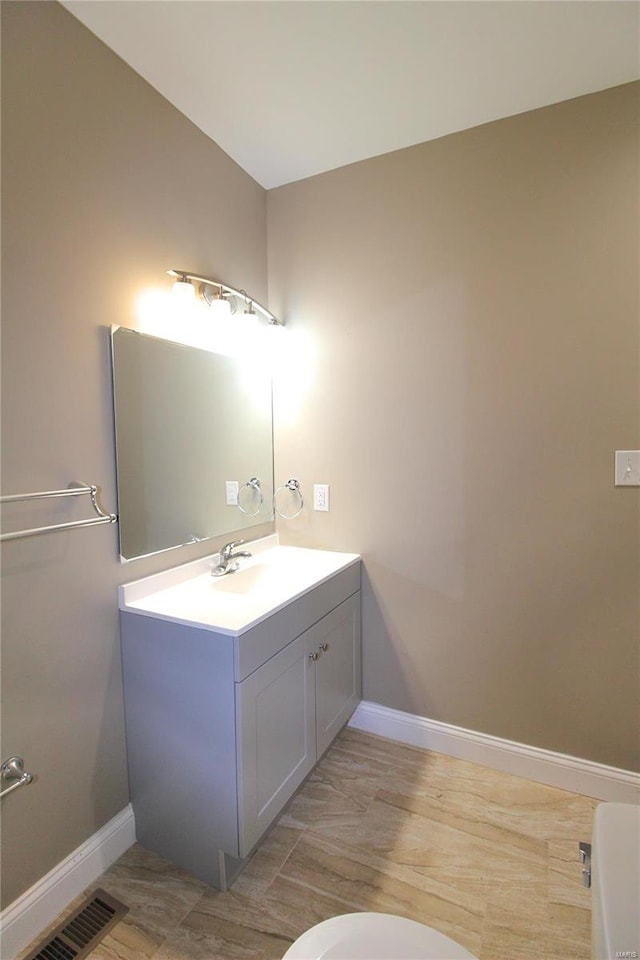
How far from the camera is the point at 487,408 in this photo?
1.76 meters

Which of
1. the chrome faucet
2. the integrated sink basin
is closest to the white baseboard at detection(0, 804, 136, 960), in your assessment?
the integrated sink basin

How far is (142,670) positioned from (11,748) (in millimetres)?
368

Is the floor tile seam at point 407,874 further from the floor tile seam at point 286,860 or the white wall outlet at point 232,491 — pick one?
the white wall outlet at point 232,491

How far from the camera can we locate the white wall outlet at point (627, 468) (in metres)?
1.54

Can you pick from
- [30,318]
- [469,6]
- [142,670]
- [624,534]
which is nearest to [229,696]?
[142,670]

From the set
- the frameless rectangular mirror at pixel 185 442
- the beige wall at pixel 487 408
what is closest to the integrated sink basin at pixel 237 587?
the frameless rectangular mirror at pixel 185 442

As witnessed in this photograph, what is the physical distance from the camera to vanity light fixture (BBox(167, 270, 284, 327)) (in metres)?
1.62

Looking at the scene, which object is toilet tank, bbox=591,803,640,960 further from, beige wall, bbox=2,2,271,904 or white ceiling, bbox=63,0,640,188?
white ceiling, bbox=63,0,640,188

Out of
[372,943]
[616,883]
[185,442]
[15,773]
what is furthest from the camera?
[185,442]

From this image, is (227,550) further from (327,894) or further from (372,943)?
(372,943)

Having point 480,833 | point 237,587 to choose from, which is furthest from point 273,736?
point 480,833

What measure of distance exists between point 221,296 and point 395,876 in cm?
213

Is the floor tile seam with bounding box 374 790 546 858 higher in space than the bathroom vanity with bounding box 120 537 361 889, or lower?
lower

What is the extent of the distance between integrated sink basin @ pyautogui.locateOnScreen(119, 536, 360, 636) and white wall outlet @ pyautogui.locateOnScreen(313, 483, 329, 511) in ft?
0.72
